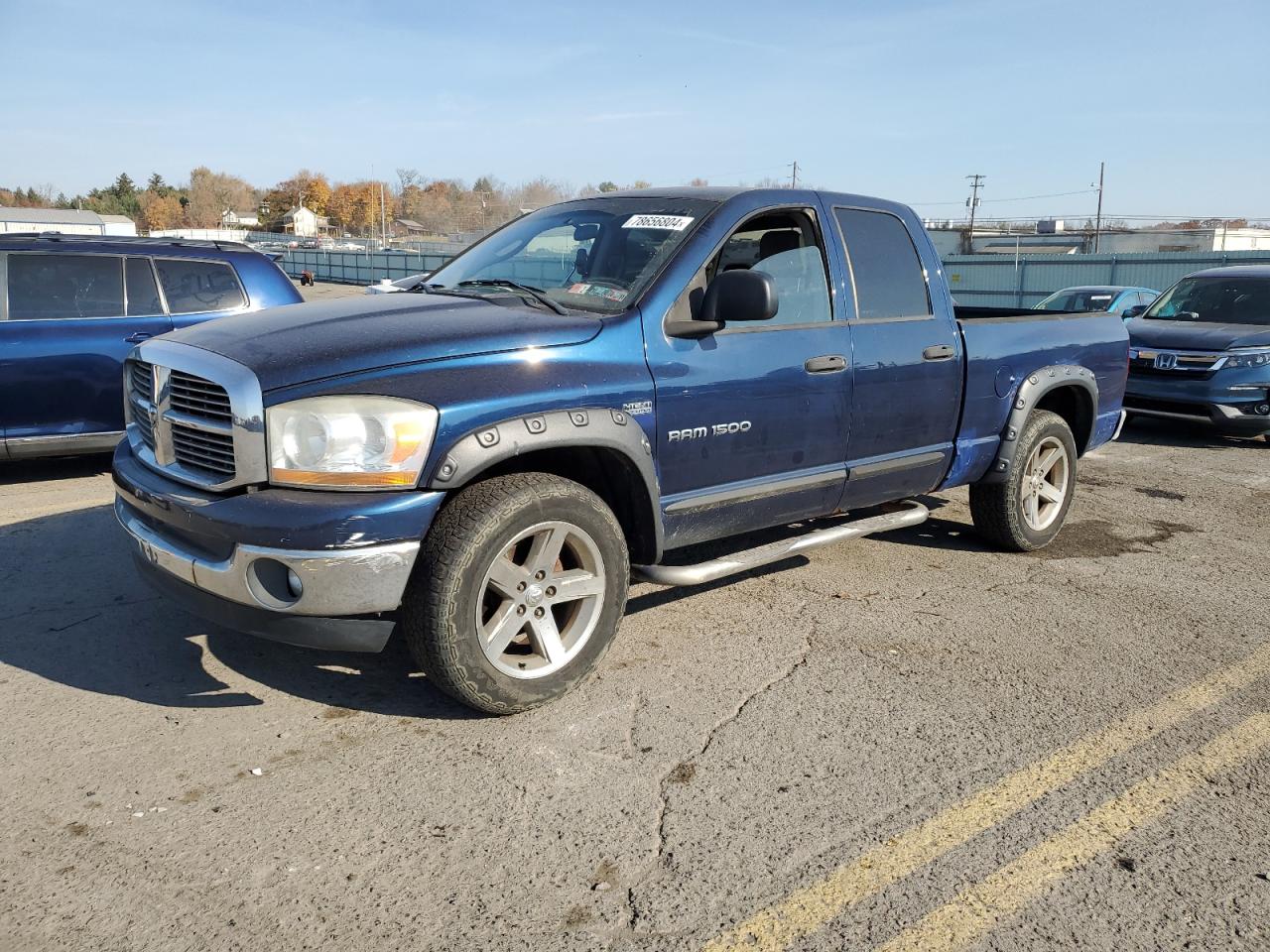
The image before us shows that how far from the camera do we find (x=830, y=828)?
3.03 meters

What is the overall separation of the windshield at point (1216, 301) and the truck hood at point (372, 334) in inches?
372

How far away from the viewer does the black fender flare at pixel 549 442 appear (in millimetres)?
3381

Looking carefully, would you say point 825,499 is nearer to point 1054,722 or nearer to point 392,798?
point 1054,722

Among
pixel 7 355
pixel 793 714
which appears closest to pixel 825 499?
pixel 793 714

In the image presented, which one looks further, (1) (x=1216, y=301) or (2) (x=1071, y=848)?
(1) (x=1216, y=301)

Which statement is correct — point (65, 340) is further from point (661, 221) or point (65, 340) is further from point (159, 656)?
point (661, 221)

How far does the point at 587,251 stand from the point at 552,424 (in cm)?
121

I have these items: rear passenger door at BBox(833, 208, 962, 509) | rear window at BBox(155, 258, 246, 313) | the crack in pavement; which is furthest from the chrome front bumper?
rear window at BBox(155, 258, 246, 313)

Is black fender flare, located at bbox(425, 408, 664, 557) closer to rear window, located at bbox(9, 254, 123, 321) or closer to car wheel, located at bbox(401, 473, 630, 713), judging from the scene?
car wheel, located at bbox(401, 473, 630, 713)

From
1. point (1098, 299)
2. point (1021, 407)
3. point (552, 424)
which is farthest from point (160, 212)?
point (552, 424)

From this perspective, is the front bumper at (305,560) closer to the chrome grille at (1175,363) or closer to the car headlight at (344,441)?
the car headlight at (344,441)

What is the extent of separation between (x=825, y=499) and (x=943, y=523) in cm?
221

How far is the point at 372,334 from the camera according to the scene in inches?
142

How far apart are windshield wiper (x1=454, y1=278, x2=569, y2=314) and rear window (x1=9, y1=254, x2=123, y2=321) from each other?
389cm
